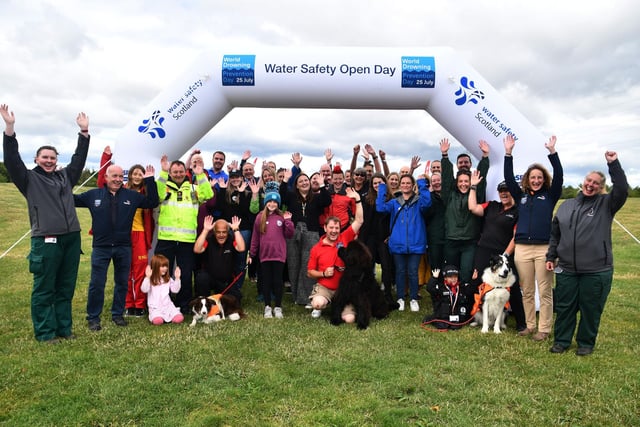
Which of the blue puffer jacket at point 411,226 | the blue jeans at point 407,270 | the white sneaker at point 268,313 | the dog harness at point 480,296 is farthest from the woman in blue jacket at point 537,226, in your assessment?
the white sneaker at point 268,313

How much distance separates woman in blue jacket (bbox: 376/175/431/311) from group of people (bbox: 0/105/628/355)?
17 mm

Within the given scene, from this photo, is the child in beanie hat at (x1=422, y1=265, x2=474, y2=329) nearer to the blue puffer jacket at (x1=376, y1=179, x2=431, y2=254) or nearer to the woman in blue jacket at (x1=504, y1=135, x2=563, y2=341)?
the blue puffer jacket at (x1=376, y1=179, x2=431, y2=254)

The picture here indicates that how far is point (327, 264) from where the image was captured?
621 cm

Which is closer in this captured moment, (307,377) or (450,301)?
(307,377)

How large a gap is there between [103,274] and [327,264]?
111 inches

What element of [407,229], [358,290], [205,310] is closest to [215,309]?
[205,310]

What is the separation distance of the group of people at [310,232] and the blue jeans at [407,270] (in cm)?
2

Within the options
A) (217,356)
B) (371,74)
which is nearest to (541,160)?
(371,74)

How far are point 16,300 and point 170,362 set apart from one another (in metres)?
4.51

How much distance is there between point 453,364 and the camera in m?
4.40

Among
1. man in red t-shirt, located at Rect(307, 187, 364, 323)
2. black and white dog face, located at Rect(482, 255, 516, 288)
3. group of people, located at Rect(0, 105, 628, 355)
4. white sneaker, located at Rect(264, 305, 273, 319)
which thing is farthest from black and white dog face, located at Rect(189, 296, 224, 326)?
black and white dog face, located at Rect(482, 255, 516, 288)

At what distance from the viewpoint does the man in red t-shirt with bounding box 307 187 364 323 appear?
613 centimetres

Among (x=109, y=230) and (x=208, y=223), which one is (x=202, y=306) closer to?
(x=208, y=223)

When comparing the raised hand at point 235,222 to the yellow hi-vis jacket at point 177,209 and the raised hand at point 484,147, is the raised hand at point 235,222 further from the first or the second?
the raised hand at point 484,147
